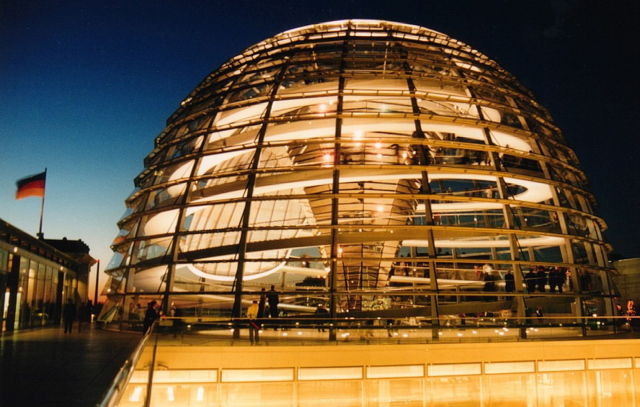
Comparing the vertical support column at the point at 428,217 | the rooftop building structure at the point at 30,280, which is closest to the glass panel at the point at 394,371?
the vertical support column at the point at 428,217

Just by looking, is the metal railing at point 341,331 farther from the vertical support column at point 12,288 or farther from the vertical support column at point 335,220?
the vertical support column at point 12,288

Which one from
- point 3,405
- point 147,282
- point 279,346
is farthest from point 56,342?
point 3,405

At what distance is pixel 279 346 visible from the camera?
12.9 meters

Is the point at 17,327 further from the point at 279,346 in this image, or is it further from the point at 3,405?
the point at 3,405

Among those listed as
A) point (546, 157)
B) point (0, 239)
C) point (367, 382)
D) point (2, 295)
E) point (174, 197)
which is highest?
point (546, 157)

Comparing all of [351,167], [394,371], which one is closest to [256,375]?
[394,371]

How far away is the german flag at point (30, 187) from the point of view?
94.8ft

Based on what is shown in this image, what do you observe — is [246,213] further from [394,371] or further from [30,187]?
[30,187]

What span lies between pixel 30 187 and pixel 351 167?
20.6 metres

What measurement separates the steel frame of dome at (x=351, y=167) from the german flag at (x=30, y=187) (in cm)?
936

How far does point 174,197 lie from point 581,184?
1609 cm

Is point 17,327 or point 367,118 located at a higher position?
point 367,118

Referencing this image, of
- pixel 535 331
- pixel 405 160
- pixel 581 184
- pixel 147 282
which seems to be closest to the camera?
pixel 535 331

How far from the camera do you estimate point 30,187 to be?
2897cm
